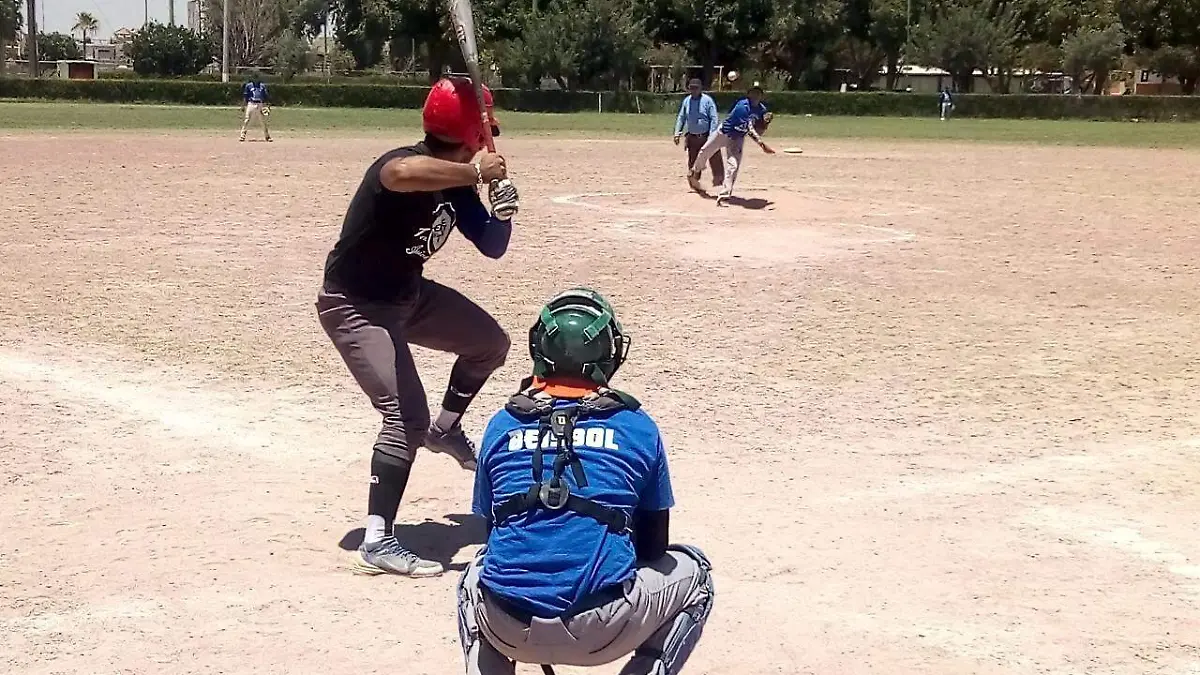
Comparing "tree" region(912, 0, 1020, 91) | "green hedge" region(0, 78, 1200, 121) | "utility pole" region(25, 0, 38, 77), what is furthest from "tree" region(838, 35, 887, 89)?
"utility pole" region(25, 0, 38, 77)

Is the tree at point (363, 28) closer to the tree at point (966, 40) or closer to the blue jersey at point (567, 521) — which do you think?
the tree at point (966, 40)

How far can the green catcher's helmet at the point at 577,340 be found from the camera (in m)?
3.30

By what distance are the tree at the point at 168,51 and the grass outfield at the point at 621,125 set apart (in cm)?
3556

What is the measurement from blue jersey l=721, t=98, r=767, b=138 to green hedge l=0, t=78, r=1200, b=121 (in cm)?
4270

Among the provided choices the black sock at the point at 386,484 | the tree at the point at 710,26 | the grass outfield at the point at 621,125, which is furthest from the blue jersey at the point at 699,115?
the tree at the point at 710,26

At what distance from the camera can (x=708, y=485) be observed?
6145 millimetres

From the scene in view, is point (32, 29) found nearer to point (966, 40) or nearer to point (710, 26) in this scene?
point (710, 26)

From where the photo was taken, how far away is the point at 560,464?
3137 mm

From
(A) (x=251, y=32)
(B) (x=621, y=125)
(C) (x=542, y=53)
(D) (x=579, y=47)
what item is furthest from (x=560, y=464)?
(A) (x=251, y=32)

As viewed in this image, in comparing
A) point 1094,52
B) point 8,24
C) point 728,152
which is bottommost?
point 728,152

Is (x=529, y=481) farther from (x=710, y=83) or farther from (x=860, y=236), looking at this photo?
(x=710, y=83)

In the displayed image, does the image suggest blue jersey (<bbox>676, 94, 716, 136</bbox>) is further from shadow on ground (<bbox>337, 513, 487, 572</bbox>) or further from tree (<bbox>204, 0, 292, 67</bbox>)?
tree (<bbox>204, 0, 292, 67</bbox>)

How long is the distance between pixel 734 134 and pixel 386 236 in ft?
43.6

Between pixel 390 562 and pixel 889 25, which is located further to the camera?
pixel 889 25
